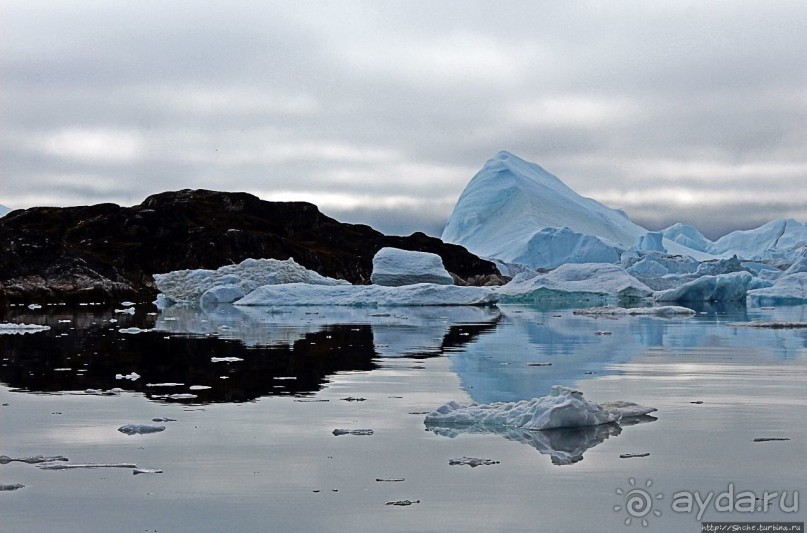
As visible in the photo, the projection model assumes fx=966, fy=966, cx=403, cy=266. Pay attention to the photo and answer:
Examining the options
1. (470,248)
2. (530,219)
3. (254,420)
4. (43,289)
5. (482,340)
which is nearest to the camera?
(254,420)

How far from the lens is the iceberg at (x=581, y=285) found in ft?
131

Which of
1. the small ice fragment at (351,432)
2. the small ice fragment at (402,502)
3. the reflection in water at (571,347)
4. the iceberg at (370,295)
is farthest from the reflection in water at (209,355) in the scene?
the iceberg at (370,295)

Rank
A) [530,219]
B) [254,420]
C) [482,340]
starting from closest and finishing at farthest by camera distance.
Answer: [254,420], [482,340], [530,219]

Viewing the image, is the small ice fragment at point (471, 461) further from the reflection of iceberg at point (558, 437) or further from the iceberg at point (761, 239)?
the iceberg at point (761, 239)

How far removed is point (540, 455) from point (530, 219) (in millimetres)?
83105

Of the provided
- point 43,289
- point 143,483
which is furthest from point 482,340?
point 43,289

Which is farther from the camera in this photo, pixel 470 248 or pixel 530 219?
pixel 470 248

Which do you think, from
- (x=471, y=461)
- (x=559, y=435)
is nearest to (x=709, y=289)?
(x=559, y=435)

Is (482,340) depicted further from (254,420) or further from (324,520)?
(324,520)

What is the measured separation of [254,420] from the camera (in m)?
7.89

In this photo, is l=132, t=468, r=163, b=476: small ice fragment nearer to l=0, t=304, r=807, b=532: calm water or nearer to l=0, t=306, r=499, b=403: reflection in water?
l=0, t=304, r=807, b=532: calm water

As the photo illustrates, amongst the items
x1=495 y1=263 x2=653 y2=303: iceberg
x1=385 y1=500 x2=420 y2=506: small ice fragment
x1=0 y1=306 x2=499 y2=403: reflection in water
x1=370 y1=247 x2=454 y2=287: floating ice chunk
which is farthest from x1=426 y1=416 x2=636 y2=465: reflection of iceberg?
x1=370 y1=247 x2=454 y2=287: floating ice chunk

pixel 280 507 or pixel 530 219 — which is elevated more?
pixel 530 219

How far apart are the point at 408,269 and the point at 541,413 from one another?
120ft
